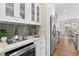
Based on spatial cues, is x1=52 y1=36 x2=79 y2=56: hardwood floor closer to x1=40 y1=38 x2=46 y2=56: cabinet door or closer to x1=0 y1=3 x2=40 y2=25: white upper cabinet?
x1=40 y1=38 x2=46 y2=56: cabinet door

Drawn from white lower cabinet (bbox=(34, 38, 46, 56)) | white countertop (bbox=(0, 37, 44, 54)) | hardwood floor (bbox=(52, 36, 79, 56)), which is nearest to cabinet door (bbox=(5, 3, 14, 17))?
white countertop (bbox=(0, 37, 44, 54))

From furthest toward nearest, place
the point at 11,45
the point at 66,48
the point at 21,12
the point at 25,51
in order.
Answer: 1. the point at 21,12
2. the point at 66,48
3. the point at 25,51
4. the point at 11,45

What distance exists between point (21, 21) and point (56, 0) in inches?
26.2

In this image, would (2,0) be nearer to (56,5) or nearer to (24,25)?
(24,25)

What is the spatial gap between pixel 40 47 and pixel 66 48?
0.41 m

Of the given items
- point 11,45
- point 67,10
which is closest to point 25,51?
point 11,45

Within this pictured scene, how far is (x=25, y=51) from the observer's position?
72.1 inches

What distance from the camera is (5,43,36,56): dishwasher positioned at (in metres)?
1.66

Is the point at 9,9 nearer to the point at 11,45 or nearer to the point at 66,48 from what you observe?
the point at 11,45

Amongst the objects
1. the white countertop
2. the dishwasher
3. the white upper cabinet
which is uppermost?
the white upper cabinet

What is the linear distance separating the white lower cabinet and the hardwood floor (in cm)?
18

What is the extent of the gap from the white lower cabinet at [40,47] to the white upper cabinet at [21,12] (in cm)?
31

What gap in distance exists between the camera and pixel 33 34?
202 cm

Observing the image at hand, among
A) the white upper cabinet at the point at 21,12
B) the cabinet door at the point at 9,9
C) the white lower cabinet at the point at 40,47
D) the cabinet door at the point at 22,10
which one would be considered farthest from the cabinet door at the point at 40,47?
the cabinet door at the point at 9,9
